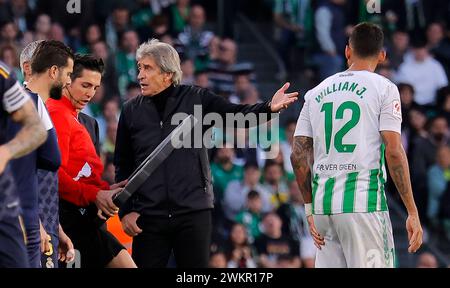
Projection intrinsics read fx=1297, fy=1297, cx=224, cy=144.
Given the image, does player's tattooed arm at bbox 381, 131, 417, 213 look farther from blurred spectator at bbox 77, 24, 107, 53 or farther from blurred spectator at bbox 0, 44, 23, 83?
blurred spectator at bbox 77, 24, 107, 53

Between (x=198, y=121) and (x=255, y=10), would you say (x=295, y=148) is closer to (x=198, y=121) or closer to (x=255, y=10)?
(x=198, y=121)

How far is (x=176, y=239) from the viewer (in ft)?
28.9

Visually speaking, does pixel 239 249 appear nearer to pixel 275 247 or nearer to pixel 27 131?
pixel 275 247

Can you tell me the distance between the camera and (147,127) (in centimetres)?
884

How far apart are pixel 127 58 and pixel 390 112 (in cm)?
825

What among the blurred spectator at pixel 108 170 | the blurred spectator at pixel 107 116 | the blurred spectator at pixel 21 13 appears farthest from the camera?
the blurred spectator at pixel 21 13

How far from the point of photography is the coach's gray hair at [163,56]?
8.86 meters

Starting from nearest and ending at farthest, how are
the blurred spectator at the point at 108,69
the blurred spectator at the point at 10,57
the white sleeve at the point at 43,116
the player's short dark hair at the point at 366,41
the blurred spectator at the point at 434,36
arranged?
the white sleeve at the point at 43,116
the player's short dark hair at the point at 366,41
the blurred spectator at the point at 10,57
the blurred spectator at the point at 108,69
the blurred spectator at the point at 434,36

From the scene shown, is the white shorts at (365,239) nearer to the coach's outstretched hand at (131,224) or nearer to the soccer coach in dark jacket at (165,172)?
the soccer coach in dark jacket at (165,172)

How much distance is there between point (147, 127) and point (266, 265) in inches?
222

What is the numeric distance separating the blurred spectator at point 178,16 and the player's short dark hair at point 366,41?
8380 mm

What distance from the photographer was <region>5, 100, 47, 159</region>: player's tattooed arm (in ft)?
22.1

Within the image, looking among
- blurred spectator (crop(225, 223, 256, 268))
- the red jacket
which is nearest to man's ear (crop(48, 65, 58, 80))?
the red jacket

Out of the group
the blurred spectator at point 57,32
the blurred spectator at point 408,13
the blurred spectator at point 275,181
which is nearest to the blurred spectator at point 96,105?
the blurred spectator at point 57,32
